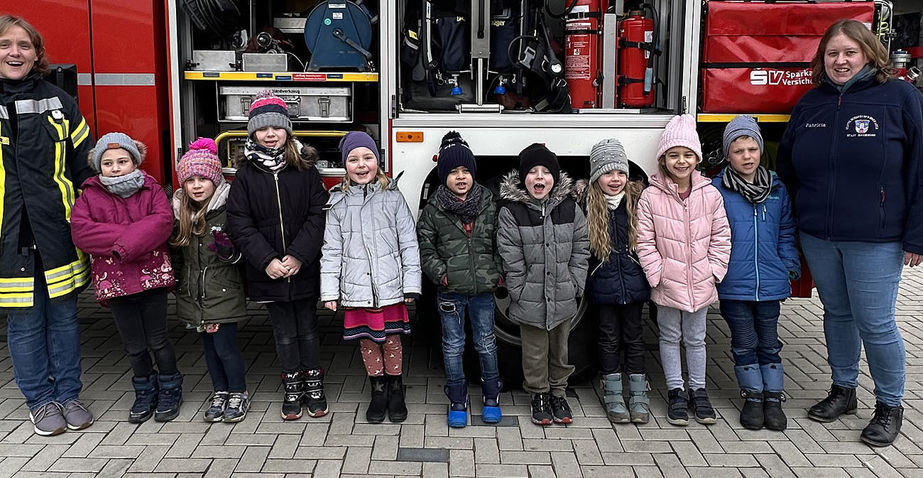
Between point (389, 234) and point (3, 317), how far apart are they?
3794 millimetres

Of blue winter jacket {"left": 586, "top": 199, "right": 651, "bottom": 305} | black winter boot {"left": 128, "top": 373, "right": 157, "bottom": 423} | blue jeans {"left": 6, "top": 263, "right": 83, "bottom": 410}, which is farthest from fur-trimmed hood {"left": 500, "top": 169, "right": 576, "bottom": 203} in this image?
blue jeans {"left": 6, "top": 263, "right": 83, "bottom": 410}

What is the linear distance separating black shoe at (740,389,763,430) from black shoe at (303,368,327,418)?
2.13 m

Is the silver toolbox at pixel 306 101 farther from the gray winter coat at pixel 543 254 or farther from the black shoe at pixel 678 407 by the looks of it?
the black shoe at pixel 678 407

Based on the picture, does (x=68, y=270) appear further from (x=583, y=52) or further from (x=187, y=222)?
(x=583, y=52)

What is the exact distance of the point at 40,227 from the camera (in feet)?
12.4

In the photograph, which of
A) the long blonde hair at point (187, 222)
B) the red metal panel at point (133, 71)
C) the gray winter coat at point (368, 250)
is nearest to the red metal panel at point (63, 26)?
the red metal panel at point (133, 71)

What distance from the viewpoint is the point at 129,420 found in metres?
4.03

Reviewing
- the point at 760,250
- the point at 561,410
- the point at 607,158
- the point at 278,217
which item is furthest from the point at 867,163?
the point at 278,217

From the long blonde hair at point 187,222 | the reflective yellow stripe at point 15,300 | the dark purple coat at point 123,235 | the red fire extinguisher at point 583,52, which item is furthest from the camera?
the red fire extinguisher at point 583,52

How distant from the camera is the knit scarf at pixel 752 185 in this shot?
12.9 ft

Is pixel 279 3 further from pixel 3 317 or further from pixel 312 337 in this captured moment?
pixel 3 317

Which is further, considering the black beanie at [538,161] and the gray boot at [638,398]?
the gray boot at [638,398]

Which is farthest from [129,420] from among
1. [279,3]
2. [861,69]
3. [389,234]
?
[861,69]

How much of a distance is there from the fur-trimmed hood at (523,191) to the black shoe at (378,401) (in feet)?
3.73
